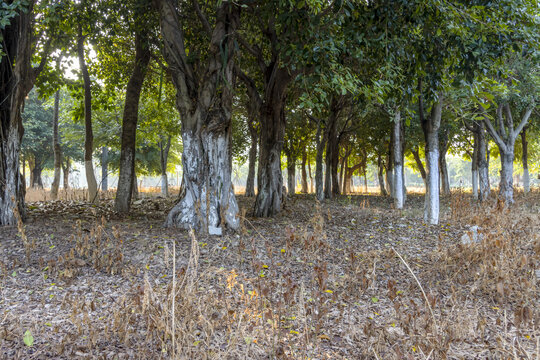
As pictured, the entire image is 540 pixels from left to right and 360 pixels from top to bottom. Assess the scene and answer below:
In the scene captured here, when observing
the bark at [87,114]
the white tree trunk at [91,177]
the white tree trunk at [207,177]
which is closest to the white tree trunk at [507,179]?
the white tree trunk at [207,177]

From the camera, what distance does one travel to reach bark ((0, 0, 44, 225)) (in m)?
6.40

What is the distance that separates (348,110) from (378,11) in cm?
1336

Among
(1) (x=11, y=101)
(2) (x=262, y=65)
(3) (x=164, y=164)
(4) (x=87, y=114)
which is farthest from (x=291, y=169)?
(1) (x=11, y=101)

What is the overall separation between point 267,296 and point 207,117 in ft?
14.7

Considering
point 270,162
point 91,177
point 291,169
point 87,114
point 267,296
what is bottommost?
point 267,296

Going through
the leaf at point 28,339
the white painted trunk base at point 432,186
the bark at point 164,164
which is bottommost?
the leaf at point 28,339

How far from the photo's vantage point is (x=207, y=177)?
6277mm

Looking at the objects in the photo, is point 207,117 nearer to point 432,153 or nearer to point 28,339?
point 28,339

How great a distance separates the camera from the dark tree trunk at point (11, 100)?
640 centimetres

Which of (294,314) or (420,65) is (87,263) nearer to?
(294,314)

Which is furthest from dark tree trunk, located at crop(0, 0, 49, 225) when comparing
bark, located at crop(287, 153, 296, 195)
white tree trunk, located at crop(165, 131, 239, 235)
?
bark, located at crop(287, 153, 296, 195)

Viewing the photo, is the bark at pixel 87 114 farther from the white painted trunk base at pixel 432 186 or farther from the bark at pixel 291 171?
the bark at pixel 291 171

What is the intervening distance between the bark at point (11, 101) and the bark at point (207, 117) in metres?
2.77

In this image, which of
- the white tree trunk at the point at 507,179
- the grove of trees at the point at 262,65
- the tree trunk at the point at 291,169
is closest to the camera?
the grove of trees at the point at 262,65
